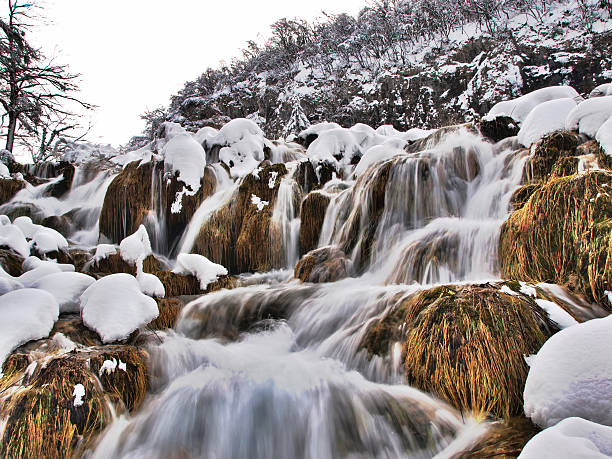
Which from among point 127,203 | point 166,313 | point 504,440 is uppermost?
point 127,203

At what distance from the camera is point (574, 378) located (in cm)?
158

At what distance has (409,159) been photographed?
6301 mm

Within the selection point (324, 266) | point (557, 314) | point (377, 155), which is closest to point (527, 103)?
point (377, 155)

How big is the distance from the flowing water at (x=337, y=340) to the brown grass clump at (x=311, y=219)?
0.17m

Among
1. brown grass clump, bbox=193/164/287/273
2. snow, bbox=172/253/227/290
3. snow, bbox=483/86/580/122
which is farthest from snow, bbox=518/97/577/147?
snow, bbox=172/253/227/290

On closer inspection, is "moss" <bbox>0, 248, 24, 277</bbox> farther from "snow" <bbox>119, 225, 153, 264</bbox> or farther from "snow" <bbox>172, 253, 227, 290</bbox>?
"snow" <bbox>172, 253, 227, 290</bbox>

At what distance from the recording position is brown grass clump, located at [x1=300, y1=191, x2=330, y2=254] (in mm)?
6672

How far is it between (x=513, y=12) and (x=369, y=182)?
83.6 ft

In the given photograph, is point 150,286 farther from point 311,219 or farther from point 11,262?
point 311,219

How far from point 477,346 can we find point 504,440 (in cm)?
55

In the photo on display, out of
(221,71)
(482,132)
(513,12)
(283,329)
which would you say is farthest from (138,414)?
(221,71)

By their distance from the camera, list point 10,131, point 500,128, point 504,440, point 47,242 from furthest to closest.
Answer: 1. point 10,131
2. point 500,128
3. point 47,242
4. point 504,440

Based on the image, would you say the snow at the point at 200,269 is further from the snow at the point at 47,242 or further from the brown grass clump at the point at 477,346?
the brown grass clump at the point at 477,346

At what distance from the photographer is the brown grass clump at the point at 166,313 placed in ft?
13.4
